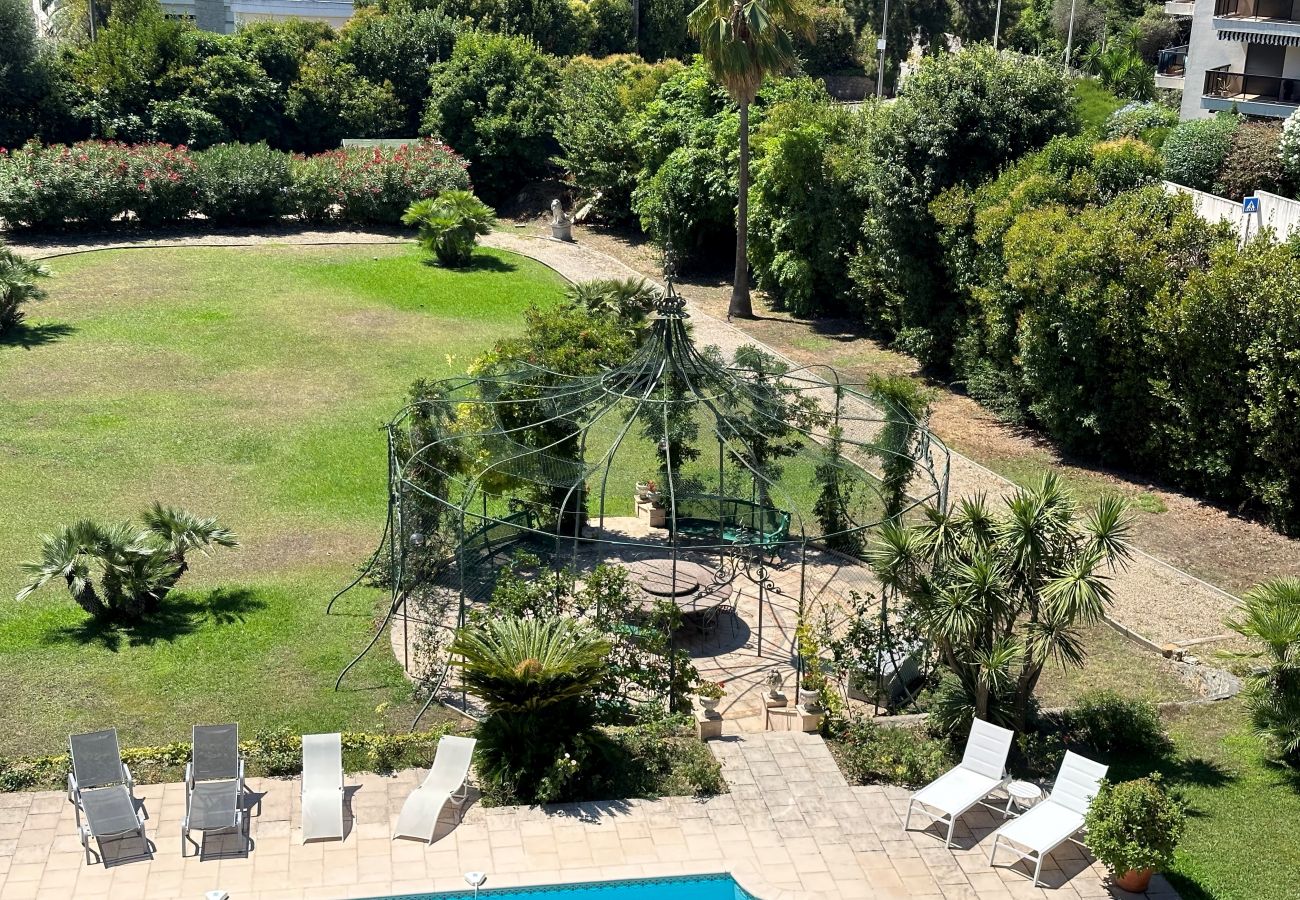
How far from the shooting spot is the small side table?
1484 centimetres

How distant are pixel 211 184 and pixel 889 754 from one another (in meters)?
35.6

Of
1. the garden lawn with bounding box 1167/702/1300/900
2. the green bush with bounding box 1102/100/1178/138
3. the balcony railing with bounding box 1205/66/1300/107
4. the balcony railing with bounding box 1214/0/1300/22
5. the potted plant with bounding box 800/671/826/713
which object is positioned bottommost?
the garden lawn with bounding box 1167/702/1300/900

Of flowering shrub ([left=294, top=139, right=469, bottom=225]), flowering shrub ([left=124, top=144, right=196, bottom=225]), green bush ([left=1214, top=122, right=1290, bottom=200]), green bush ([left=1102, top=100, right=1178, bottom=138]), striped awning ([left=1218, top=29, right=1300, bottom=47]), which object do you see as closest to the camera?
green bush ([left=1214, top=122, right=1290, bottom=200])

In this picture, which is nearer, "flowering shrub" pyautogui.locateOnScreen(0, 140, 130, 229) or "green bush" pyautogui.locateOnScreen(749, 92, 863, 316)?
"green bush" pyautogui.locateOnScreen(749, 92, 863, 316)

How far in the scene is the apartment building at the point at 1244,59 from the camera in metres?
43.4

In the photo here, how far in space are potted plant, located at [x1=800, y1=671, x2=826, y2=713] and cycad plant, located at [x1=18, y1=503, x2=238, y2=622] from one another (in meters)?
9.25

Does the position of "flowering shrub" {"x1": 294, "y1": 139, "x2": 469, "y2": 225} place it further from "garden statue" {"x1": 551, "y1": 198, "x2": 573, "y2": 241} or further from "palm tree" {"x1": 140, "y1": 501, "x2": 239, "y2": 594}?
"palm tree" {"x1": 140, "y1": 501, "x2": 239, "y2": 594}

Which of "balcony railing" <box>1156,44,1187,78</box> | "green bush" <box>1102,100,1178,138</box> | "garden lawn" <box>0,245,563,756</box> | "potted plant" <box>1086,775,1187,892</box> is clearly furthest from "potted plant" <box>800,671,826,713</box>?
"balcony railing" <box>1156,44,1187,78</box>

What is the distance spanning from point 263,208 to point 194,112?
8063 millimetres

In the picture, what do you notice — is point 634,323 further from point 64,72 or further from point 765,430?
point 64,72

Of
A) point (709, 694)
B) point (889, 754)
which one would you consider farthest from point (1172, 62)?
point (709, 694)

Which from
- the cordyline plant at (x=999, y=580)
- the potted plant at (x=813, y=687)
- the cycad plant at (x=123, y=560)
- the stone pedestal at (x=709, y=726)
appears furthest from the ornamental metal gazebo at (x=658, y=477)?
the cycad plant at (x=123, y=560)

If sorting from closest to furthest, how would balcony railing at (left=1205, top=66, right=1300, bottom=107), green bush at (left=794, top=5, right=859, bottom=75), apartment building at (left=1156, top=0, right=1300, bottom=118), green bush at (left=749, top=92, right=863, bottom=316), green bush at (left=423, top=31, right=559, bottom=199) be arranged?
green bush at (left=749, top=92, right=863, bottom=316) → apartment building at (left=1156, top=0, right=1300, bottom=118) → balcony railing at (left=1205, top=66, right=1300, bottom=107) → green bush at (left=423, top=31, right=559, bottom=199) → green bush at (left=794, top=5, right=859, bottom=75)

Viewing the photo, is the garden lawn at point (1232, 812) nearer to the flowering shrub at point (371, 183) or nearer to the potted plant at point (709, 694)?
the potted plant at point (709, 694)
